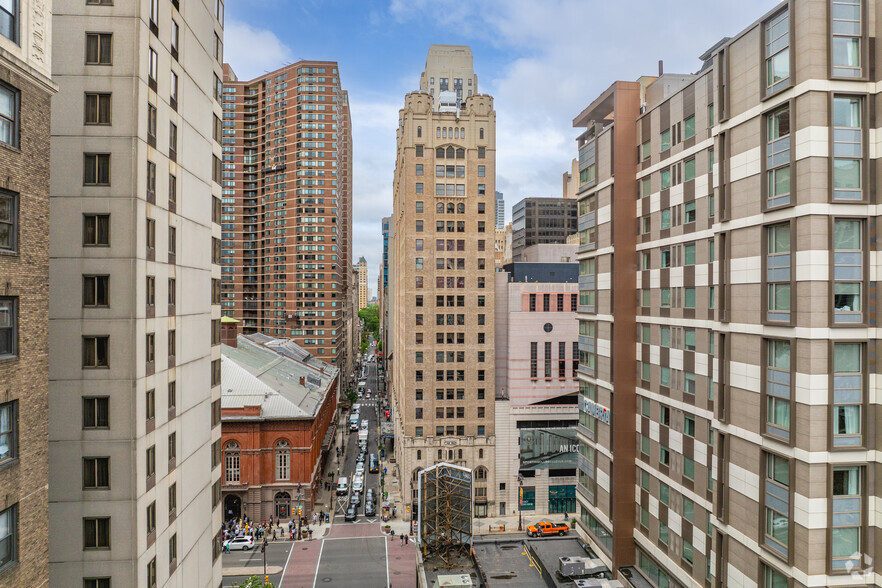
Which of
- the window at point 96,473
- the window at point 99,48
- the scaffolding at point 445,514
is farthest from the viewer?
the scaffolding at point 445,514

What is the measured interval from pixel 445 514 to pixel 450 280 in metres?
38.1

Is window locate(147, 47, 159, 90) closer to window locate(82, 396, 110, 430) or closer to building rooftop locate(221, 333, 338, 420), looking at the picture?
window locate(82, 396, 110, 430)

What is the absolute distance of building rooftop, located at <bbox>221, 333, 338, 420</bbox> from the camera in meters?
73.7

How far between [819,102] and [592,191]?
22136 millimetres

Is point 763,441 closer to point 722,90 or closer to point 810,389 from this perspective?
point 810,389

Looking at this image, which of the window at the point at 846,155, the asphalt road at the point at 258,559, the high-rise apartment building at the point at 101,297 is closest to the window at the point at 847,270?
the window at the point at 846,155

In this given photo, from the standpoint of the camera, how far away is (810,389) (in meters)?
23.8

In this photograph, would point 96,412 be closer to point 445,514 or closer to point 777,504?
point 777,504

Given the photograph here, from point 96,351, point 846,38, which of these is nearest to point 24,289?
point 96,351

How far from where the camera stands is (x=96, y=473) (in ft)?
77.4

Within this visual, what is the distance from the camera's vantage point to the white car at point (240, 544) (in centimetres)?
6419

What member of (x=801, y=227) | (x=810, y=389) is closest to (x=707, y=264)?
(x=801, y=227)

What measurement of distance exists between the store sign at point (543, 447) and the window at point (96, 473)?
6093cm

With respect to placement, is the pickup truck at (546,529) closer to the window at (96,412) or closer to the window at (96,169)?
the window at (96,412)
